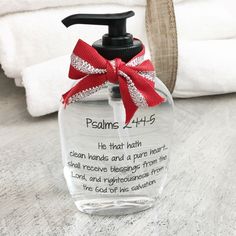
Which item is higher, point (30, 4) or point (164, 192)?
point (30, 4)

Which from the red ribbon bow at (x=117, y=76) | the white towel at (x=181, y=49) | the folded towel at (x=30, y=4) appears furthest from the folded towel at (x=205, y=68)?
the red ribbon bow at (x=117, y=76)

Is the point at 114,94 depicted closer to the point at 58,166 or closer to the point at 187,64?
the point at 58,166

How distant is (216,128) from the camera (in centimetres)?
54

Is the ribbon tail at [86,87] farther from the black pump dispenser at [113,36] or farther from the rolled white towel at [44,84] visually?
the rolled white towel at [44,84]

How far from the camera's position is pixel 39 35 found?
21.9 inches

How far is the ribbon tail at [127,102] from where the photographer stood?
35 cm

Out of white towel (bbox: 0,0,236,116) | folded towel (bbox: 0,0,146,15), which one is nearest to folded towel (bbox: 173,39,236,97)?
white towel (bbox: 0,0,236,116)

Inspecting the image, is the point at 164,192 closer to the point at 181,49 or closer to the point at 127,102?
the point at 127,102

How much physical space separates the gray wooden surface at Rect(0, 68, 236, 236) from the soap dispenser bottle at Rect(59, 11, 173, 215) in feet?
0.05

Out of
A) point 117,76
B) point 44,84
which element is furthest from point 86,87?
point 44,84

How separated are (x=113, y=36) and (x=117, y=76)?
0.09ft

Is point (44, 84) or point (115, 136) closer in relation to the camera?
point (115, 136)

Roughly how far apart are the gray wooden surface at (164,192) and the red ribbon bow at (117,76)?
9 cm

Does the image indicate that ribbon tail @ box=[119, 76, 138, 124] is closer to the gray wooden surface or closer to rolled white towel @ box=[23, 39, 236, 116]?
the gray wooden surface
